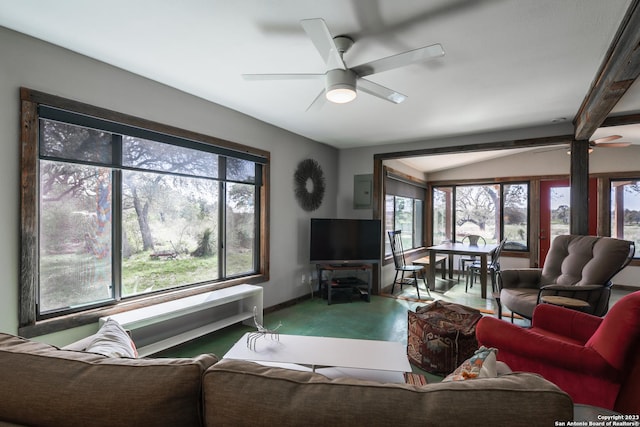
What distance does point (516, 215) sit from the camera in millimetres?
6469

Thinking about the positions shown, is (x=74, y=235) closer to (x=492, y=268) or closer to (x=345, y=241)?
(x=345, y=241)

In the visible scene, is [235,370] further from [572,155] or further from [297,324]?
[572,155]

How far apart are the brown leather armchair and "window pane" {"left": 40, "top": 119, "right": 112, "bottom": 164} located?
4216 millimetres

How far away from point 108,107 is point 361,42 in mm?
2086

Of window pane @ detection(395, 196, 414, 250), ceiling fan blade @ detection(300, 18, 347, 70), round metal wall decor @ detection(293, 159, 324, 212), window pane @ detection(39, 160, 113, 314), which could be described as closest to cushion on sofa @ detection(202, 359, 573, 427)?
ceiling fan blade @ detection(300, 18, 347, 70)

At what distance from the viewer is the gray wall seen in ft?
6.52

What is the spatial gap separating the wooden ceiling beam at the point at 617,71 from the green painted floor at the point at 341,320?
2.57 m

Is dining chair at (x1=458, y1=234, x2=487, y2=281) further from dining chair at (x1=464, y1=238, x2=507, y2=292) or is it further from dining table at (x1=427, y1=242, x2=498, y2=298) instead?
dining table at (x1=427, y1=242, x2=498, y2=298)

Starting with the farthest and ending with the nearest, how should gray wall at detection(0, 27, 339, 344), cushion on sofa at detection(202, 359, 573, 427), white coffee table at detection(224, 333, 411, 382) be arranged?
gray wall at detection(0, 27, 339, 344) → white coffee table at detection(224, 333, 411, 382) → cushion on sofa at detection(202, 359, 573, 427)

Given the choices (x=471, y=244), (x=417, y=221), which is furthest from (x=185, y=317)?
(x=471, y=244)

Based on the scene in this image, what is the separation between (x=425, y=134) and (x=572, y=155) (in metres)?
1.81

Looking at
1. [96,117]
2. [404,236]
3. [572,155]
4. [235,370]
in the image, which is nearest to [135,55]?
[96,117]

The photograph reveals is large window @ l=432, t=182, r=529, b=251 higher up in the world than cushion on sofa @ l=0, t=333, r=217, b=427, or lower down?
higher up

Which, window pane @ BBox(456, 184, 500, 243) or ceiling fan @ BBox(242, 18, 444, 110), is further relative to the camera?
window pane @ BBox(456, 184, 500, 243)
